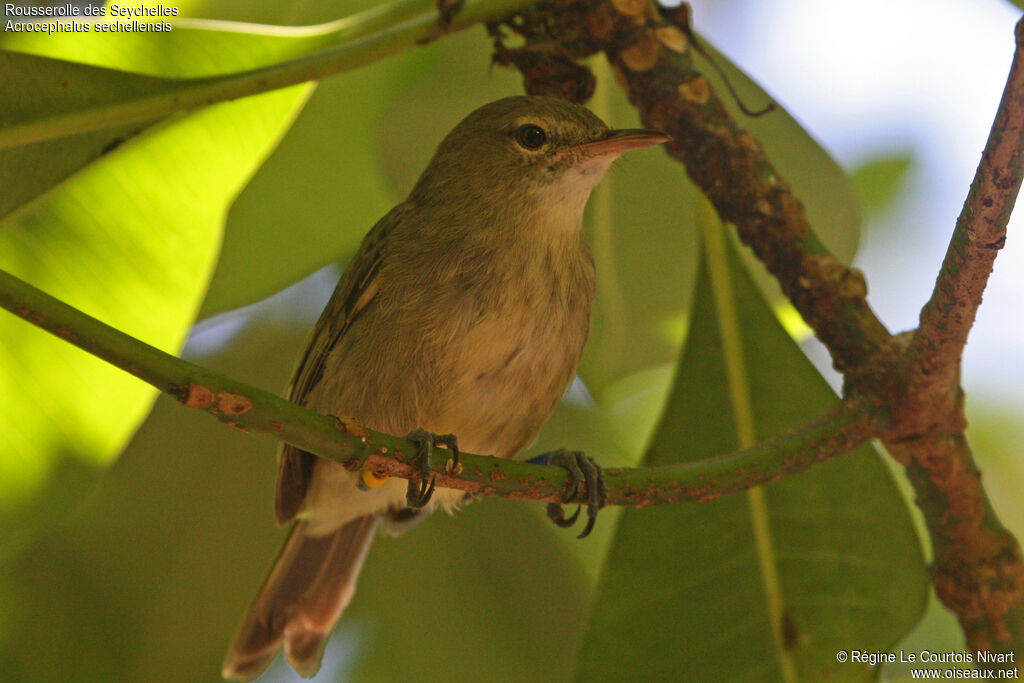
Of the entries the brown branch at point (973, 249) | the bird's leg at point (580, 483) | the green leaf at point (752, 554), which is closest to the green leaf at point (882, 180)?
the green leaf at point (752, 554)

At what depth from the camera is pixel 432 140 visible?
11.4ft

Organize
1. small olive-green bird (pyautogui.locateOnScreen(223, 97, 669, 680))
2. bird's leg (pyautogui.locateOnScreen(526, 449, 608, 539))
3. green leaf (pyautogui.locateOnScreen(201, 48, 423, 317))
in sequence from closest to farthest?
bird's leg (pyautogui.locateOnScreen(526, 449, 608, 539)) → small olive-green bird (pyautogui.locateOnScreen(223, 97, 669, 680)) → green leaf (pyautogui.locateOnScreen(201, 48, 423, 317))

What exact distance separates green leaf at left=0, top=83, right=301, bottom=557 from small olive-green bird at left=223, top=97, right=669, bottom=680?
479 mm

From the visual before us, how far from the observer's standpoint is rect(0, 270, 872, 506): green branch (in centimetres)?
151

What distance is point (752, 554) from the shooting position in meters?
2.99

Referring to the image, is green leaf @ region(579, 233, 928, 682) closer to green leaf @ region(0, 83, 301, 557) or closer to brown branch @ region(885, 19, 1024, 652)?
brown branch @ region(885, 19, 1024, 652)

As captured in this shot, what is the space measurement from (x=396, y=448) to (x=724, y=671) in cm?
147

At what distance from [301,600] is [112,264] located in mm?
1371

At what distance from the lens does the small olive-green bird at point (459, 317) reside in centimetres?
281

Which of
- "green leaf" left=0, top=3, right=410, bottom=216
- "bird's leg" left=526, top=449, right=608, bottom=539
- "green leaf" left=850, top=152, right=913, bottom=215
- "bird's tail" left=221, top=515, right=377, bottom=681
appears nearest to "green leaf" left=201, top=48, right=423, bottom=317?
"green leaf" left=0, top=3, right=410, bottom=216

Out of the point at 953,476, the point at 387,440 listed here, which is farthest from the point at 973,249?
the point at 387,440

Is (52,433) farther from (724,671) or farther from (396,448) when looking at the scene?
(724,671)

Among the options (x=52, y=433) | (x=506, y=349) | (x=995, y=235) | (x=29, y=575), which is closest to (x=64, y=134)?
(x=52, y=433)

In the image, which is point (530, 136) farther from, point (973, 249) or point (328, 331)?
point (973, 249)
